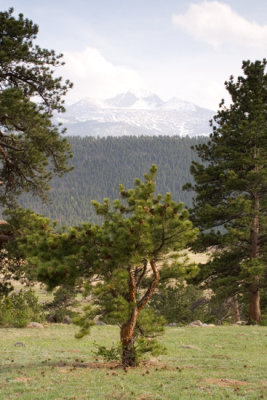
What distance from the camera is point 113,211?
1177 cm

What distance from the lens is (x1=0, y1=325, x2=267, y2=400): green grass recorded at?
891 centimetres

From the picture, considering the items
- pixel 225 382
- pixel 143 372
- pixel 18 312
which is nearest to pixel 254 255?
pixel 18 312

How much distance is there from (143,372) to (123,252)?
3403 millimetres

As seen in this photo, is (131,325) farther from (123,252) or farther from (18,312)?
(18,312)

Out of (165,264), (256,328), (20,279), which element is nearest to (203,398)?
(165,264)

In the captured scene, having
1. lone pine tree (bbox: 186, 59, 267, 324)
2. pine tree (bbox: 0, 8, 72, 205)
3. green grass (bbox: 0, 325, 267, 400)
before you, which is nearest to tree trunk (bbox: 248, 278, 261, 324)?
lone pine tree (bbox: 186, 59, 267, 324)

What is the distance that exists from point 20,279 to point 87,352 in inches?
177

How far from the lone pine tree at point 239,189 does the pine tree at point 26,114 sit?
394 inches

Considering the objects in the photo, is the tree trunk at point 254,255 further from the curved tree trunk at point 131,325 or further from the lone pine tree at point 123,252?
the curved tree trunk at point 131,325

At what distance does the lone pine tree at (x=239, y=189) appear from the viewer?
23.4 metres

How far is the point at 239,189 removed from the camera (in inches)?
979

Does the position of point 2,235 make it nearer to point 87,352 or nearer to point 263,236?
point 87,352

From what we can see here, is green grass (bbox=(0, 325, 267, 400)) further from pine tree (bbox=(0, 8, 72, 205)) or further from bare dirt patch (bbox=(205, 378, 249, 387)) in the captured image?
pine tree (bbox=(0, 8, 72, 205))

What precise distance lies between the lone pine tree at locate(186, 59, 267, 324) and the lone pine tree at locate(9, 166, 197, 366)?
12.1 m
